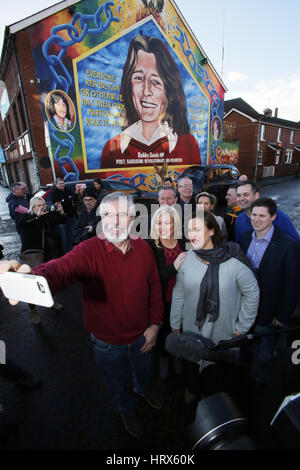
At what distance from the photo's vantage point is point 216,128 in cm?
1548

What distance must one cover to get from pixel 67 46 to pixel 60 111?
2364 millimetres

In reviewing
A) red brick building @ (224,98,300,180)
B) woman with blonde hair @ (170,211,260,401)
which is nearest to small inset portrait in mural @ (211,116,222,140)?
red brick building @ (224,98,300,180)

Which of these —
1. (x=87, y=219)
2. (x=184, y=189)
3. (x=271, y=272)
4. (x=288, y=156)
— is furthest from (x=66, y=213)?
(x=288, y=156)

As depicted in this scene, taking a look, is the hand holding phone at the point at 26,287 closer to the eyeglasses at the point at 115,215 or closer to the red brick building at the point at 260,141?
the eyeglasses at the point at 115,215

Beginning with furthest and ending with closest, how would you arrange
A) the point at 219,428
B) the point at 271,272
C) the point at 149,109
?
the point at 149,109 < the point at 271,272 < the point at 219,428

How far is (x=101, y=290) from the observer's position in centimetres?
165

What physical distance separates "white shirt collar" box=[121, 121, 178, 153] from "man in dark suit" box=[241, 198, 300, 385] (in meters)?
9.97

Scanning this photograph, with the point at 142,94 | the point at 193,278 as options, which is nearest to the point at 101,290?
the point at 193,278

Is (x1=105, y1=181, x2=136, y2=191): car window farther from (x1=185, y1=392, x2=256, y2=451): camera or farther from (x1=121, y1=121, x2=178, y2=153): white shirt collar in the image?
(x1=185, y1=392, x2=256, y2=451): camera

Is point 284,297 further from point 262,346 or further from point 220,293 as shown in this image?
point 220,293

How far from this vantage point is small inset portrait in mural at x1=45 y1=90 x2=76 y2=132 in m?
8.93

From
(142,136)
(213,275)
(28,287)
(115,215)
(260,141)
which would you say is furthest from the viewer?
(260,141)

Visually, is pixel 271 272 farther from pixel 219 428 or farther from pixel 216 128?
pixel 216 128

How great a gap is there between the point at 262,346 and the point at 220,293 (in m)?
0.99
